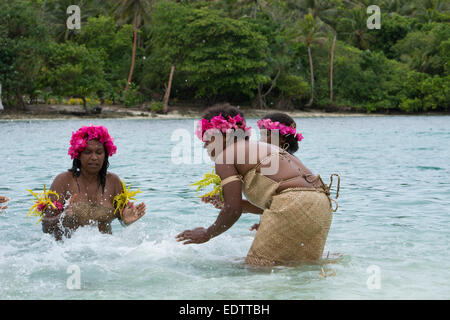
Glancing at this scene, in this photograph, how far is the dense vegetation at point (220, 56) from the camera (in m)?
42.2

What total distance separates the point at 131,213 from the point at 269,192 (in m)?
1.68

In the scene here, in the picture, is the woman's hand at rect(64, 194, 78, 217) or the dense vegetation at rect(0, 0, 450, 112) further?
the dense vegetation at rect(0, 0, 450, 112)

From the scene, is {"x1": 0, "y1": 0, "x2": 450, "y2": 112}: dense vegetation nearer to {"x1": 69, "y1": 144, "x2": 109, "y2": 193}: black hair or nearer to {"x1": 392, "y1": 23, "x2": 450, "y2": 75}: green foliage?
{"x1": 392, "y1": 23, "x2": 450, "y2": 75}: green foliage

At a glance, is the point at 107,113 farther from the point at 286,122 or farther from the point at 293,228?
the point at 293,228

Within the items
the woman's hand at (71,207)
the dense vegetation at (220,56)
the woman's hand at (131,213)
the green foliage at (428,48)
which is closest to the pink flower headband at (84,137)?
the woman's hand at (71,207)

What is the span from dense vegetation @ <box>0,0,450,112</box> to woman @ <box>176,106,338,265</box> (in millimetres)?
37318

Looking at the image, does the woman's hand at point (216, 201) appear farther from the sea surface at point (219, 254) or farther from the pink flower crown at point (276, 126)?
the pink flower crown at point (276, 126)

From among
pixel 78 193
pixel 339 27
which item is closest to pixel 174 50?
pixel 339 27

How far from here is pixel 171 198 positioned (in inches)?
405

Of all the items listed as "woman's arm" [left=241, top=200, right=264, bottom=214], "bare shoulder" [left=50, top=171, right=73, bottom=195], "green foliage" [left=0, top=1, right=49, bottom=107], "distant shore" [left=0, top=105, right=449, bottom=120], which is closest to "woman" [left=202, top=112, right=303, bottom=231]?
"woman's arm" [left=241, top=200, right=264, bottom=214]

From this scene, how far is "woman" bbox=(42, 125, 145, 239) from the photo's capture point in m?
5.95

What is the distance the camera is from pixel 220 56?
49.9m

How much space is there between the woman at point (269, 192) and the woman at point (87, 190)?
1396mm
